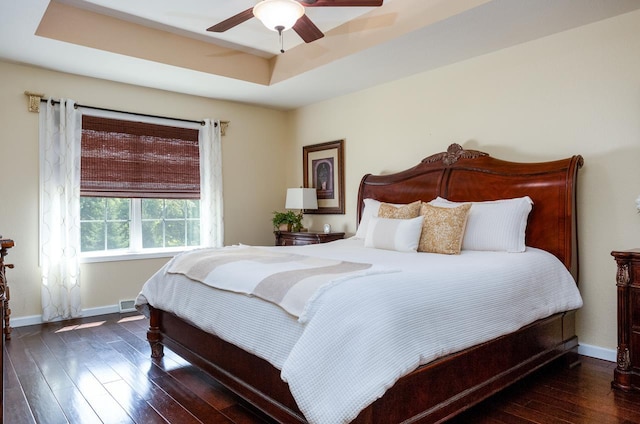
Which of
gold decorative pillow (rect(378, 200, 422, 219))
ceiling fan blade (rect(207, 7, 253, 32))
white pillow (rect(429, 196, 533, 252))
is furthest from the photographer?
gold decorative pillow (rect(378, 200, 422, 219))

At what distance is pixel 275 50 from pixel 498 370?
11.7ft

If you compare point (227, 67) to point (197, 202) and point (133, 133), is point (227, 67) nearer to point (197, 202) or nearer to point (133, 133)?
point (133, 133)

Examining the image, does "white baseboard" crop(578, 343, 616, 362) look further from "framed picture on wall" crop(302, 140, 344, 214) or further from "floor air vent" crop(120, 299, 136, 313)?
"floor air vent" crop(120, 299, 136, 313)

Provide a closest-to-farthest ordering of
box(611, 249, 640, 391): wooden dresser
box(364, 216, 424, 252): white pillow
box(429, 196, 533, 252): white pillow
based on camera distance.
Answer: box(611, 249, 640, 391): wooden dresser
box(429, 196, 533, 252): white pillow
box(364, 216, 424, 252): white pillow

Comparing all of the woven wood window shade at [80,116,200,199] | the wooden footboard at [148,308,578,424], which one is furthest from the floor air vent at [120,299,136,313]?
the wooden footboard at [148,308,578,424]

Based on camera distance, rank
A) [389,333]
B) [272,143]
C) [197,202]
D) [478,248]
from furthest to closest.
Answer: [272,143] → [197,202] → [478,248] → [389,333]

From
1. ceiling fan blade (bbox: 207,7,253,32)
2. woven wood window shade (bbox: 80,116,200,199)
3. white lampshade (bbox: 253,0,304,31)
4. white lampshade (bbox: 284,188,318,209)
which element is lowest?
white lampshade (bbox: 284,188,318,209)

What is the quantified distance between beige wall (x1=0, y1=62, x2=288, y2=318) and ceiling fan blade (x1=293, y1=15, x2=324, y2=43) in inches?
98.4

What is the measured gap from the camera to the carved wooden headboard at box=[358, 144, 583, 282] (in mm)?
2979

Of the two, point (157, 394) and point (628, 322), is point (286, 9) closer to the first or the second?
point (157, 394)

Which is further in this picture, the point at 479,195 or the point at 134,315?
the point at 134,315

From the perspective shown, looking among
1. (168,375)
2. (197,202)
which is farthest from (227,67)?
(168,375)

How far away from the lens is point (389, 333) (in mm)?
1660

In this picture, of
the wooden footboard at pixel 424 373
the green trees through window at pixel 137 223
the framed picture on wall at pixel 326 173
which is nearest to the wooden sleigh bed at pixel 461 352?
the wooden footboard at pixel 424 373
